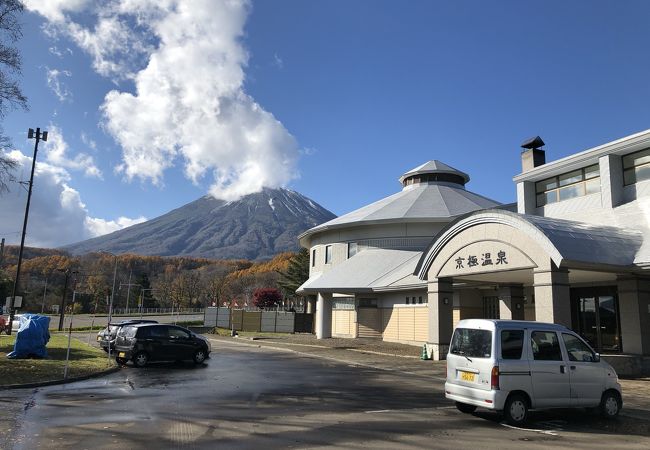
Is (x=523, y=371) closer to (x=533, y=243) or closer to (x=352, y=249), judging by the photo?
(x=533, y=243)

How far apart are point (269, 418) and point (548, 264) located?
34.9 ft

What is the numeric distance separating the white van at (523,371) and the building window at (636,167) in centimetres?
1124

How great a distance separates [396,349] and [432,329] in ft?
18.4

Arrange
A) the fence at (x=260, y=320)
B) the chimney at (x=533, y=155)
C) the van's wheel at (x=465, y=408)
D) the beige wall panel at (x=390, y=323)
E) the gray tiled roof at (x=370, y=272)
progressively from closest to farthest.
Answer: the van's wheel at (x=465, y=408) → the chimney at (x=533, y=155) → the beige wall panel at (x=390, y=323) → the gray tiled roof at (x=370, y=272) → the fence at (x=260, y=320)

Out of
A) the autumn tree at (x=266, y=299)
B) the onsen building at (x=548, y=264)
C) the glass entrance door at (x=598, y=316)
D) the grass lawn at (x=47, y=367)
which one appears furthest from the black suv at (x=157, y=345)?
the autumn tree at (x=266, y=299)

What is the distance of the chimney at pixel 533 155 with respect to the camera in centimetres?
2433

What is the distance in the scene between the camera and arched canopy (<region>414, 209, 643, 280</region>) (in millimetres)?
16047

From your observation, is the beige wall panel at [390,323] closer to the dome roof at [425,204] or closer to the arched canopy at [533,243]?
the dome roof at [425,204]

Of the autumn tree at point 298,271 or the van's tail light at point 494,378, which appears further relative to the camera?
the autumn tree at point 298,271

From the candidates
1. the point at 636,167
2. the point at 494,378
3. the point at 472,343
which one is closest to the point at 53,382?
the point at 472,343

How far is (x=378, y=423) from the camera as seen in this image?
935 cm

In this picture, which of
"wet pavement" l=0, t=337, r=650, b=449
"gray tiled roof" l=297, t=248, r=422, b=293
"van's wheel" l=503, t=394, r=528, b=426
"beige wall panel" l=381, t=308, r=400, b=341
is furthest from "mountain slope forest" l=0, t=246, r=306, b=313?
"van's wheel" l=503, t=394, r=528, b=426

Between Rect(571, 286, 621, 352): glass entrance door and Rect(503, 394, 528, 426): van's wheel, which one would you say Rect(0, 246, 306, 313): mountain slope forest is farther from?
Rect(503, 394, 528, 426): van's wheel

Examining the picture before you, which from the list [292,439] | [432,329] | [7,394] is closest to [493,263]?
[432,329]
